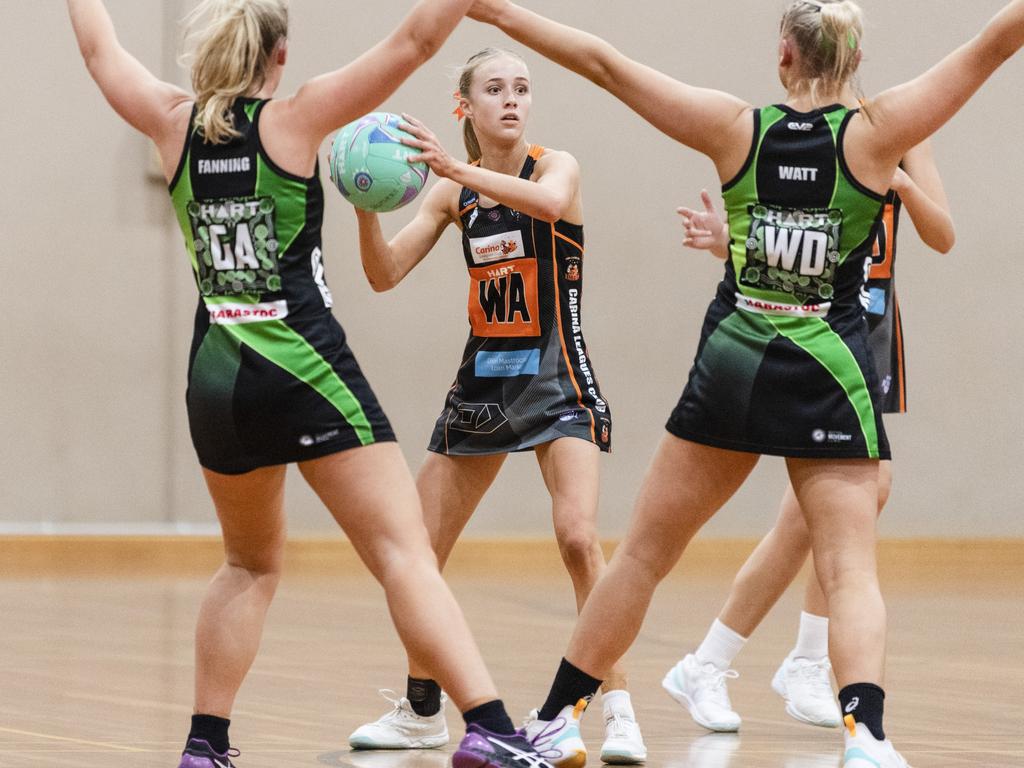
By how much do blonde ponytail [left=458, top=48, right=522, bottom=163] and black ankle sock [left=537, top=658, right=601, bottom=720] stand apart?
1.51m

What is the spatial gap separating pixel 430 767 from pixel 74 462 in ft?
16.8

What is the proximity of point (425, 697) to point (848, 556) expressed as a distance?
125 centimetres

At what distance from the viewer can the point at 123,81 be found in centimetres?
308

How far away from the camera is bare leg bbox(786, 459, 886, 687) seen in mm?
3041

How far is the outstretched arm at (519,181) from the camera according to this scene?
3.28m

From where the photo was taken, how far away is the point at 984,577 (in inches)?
316

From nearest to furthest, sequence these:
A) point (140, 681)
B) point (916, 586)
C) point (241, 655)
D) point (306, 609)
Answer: point (241, 655) < point (140, 681) < point (306, 609) < point (916, 586)

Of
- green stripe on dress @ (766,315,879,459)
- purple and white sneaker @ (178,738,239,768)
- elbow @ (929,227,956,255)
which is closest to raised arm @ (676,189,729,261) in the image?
green stripe on dress @ (766,315,879,459)

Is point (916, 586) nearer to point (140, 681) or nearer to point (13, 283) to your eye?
point (140, 681)

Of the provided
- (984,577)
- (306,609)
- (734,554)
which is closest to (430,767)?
(306,609)

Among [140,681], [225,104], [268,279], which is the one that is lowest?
[140,681]

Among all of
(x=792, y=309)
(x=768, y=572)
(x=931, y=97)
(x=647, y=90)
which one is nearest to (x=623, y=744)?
(x=768, y=572)

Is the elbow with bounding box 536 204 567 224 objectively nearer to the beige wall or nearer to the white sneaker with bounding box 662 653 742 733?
the white sneaker with bounding box 662 653 742 733

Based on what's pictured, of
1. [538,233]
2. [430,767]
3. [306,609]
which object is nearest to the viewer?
[430,767]
